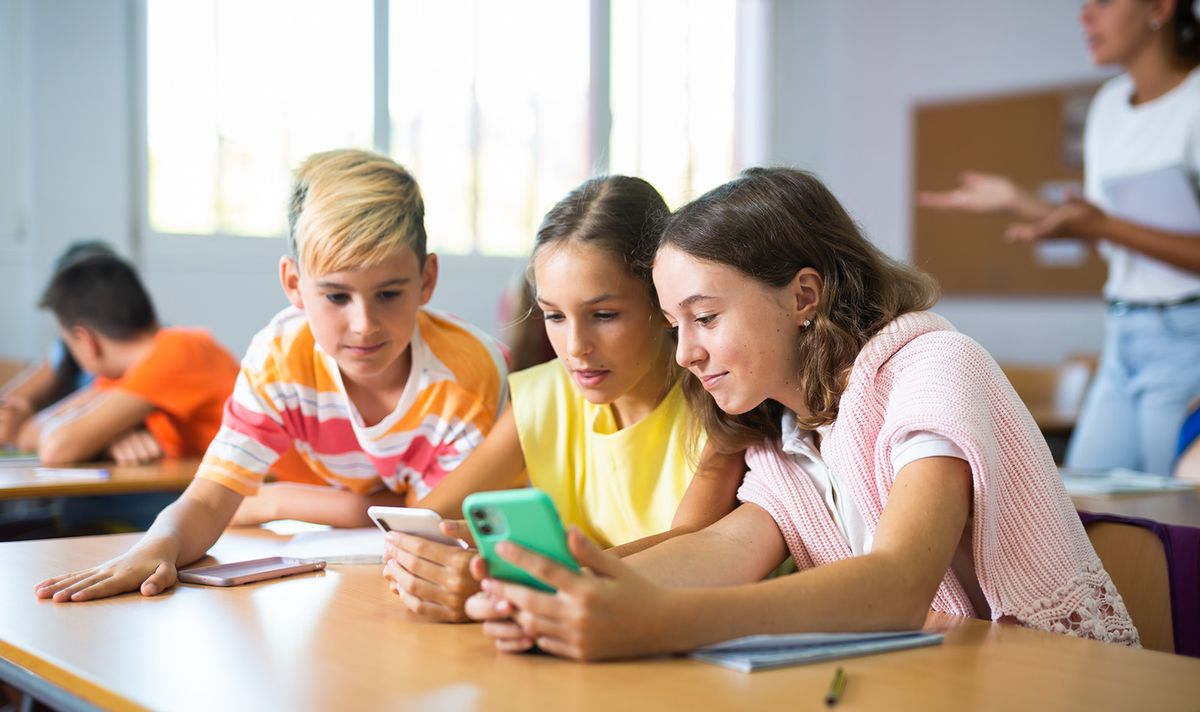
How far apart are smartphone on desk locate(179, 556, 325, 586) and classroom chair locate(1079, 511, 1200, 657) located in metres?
1.20

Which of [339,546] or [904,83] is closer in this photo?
[339,546]

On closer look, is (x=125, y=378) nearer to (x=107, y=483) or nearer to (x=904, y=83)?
(x=107, y=483)

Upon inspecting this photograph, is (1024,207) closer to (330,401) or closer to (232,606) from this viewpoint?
(330,401)

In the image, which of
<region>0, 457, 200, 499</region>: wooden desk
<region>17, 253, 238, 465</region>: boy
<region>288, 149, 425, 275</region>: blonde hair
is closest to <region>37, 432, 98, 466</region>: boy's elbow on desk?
<region>17, 253, 238, 465</region>: boy

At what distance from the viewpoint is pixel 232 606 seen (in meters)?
1.30

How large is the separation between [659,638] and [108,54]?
13.7ft

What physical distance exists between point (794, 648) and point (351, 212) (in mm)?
1111

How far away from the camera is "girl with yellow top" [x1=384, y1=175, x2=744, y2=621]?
5.56ft

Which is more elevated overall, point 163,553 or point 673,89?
point 673,89

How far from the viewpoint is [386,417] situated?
2.04 m

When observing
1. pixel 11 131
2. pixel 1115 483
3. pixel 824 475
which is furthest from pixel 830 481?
pixel 11 131

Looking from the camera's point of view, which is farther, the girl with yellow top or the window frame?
the window frame

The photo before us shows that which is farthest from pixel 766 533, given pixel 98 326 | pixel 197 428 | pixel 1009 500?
pixel 98 326

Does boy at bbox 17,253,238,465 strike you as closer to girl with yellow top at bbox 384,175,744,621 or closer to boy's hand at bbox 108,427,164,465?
boy's hand at bbox 108,427,164,465
